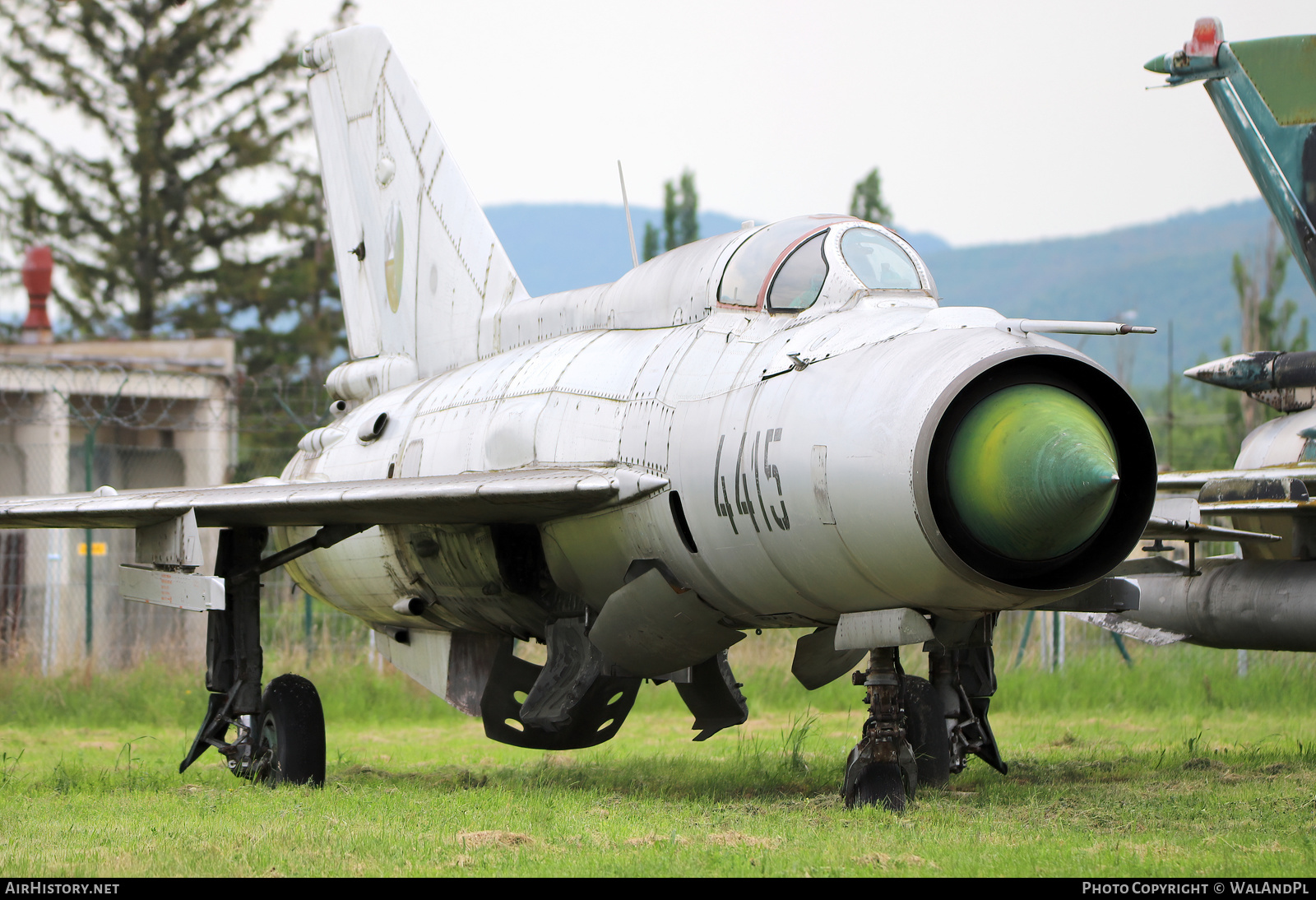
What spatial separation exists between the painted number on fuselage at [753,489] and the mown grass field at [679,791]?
131cm

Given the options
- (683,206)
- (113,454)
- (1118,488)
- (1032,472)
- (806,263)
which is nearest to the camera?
(1032,472)

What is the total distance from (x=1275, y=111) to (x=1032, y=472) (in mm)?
5877

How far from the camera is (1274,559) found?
31.8ft

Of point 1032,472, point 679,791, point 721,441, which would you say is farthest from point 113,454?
point 1032,472

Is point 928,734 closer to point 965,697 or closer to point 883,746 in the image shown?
point 965,697

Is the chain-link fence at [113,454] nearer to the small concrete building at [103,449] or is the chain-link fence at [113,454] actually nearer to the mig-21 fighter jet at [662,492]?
the small concrete building at [103,449]

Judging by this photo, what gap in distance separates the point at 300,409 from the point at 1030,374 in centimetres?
1575

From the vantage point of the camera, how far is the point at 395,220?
1112 centimetres

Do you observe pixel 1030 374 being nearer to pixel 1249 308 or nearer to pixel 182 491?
pixel 182 491

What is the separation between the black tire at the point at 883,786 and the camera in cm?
645

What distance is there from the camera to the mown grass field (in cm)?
536

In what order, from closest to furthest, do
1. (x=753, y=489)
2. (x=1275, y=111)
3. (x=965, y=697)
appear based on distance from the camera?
(x=753, y=489), (x=965, y=697), (x=1275, y=111)

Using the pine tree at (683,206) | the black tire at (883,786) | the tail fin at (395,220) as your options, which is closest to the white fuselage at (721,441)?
the black tire at (883,786)
